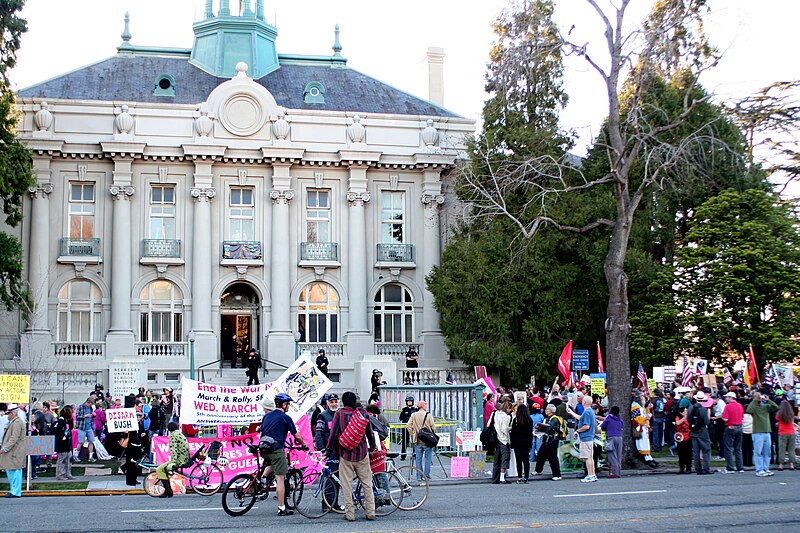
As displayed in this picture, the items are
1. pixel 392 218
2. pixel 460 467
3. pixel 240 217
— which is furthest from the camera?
pixel 392 218

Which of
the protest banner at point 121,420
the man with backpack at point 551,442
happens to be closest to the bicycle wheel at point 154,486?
the protest banner at point 121,420

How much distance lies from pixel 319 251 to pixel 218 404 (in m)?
23.4

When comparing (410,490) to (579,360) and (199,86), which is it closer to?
(579,360)

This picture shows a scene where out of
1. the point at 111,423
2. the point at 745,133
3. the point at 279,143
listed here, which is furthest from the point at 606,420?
the point at 279,143

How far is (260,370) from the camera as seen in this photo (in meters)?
40.0

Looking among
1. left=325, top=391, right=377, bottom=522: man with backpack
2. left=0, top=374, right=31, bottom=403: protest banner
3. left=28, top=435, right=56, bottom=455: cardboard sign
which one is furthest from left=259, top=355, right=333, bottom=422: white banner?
left=28, top=435, right=56, bottom=455: cardboard sign

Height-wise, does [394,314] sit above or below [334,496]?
above

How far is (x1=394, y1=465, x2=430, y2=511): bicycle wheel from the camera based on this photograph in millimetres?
15820

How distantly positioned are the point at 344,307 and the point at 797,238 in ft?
58.9

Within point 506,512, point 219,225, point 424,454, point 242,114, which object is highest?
point 242,114

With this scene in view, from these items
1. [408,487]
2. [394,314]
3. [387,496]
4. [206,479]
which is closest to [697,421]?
[408,487]

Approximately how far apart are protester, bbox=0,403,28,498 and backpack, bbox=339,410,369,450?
24.6 ft

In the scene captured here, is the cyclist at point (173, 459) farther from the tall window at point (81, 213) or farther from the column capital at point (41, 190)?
the tall window at point (81, 213)

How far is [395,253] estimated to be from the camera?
43188mm
